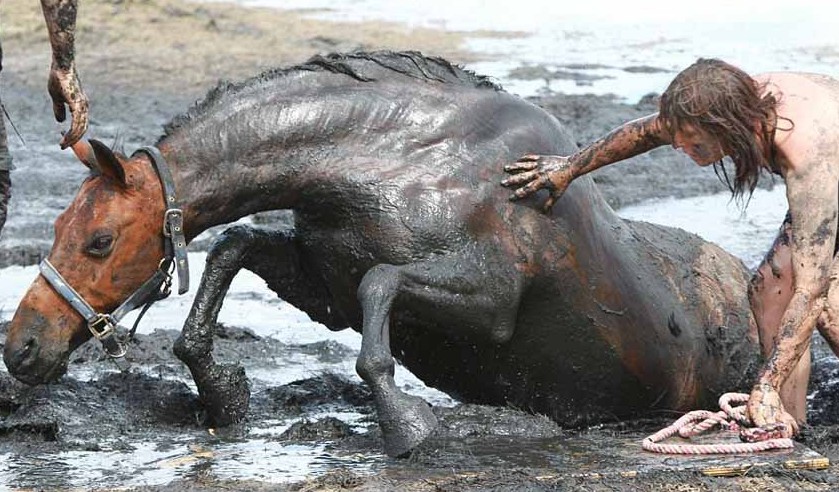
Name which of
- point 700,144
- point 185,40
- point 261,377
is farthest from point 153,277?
point 185,40

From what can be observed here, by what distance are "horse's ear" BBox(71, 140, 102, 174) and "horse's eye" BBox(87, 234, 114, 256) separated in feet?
0.79

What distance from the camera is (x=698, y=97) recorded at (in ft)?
20.2

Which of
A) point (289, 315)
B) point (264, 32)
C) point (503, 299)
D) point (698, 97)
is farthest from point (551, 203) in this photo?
point (264, 32)

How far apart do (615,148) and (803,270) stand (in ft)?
2.98

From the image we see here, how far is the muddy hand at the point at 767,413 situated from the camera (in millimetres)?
6168

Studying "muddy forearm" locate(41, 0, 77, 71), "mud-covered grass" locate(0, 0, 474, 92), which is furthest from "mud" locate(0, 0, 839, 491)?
"muddy forearm" locate(41, 0, 77, 71)

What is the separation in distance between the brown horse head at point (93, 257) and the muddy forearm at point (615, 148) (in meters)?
1.56

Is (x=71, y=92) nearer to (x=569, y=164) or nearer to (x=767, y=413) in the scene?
(x=569, y=164)

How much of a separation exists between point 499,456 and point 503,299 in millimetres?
638

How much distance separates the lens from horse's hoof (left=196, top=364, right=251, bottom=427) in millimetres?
7141

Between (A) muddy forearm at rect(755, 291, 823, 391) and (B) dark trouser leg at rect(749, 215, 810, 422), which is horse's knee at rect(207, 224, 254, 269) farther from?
(A) muddy forearm at rect(755, 291, 823, 391)

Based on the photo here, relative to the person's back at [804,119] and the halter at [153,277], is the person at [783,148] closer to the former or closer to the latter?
the person's back at [804,119]

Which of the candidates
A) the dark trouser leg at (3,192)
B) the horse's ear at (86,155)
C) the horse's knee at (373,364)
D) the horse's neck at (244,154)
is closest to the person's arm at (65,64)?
the horse's ear at (86,155)

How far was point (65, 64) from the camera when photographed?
6.78 m
